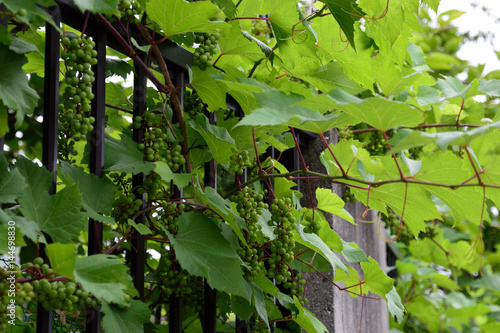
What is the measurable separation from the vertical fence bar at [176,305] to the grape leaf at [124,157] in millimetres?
168

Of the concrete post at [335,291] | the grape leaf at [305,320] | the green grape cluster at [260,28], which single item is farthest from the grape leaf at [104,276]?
the green grape cluster at [260,28]

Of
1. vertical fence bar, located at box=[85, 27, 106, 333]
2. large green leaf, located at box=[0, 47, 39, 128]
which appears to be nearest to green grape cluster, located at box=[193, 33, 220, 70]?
vertical fence bar, located at box=[85, 27, 106, 333]

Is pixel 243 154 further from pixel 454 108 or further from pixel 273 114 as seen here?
pixel 454 108

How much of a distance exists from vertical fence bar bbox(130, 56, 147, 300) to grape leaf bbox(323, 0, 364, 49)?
0.48 metres

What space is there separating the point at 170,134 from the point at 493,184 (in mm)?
747

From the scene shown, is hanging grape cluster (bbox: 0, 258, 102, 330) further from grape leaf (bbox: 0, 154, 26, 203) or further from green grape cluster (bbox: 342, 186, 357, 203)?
green grape cluster (bbox: 342, 186, 357, 203)

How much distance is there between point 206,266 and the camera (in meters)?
1.04

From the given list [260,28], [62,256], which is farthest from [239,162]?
[260,28]

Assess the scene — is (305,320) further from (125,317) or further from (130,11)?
(130,11)

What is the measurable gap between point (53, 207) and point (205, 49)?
0.55 metres

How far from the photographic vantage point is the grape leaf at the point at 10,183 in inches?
31.7

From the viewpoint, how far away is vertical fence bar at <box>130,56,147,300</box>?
111 centimetres

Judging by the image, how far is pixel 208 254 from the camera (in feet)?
3.58

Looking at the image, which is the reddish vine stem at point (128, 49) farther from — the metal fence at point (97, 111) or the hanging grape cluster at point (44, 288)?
→ the hanging grape cluster at point (44, 288)
